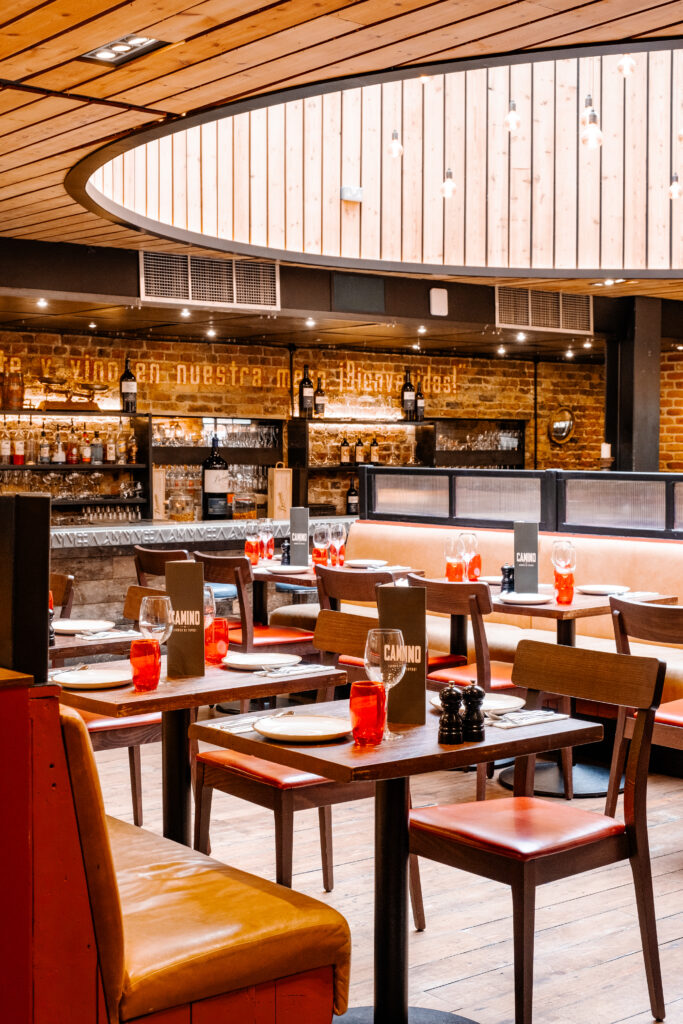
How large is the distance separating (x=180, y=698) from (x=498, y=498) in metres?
4.50

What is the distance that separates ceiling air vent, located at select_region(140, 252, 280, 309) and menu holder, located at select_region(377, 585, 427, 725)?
5.32 m

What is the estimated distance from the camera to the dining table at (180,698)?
2.81m

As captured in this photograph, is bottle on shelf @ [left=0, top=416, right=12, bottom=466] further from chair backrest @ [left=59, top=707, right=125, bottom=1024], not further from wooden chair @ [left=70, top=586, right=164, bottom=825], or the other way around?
chair backrest @ [left=59, top=707, right=125, bottom=1024]

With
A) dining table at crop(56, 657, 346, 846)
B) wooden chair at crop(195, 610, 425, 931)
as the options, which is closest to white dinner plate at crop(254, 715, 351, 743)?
dining table at crop(56, 657, 346, 846)

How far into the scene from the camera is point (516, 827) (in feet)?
9.31

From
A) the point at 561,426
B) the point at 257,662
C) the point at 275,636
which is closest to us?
the point at 257,662

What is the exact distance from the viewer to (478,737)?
8.32 ft

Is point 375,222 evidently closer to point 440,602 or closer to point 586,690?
point 440,602

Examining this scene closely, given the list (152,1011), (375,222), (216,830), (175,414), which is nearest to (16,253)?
(375,222)

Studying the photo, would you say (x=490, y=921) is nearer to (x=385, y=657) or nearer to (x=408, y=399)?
(x=385, y=657)

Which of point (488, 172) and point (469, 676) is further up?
point (488, 172)

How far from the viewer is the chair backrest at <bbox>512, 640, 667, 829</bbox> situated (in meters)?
2.89

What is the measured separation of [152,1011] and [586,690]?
4.87ft

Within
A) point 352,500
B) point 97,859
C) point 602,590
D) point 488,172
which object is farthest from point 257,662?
point 352,500
